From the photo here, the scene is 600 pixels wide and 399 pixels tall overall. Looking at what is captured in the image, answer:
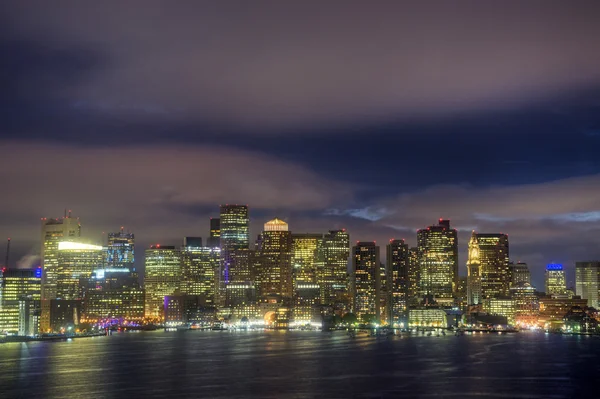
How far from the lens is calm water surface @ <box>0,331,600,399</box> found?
9912 centimetres

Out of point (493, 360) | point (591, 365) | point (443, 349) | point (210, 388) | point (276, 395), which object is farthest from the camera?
point (443, 349)

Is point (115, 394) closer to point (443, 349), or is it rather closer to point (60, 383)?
point (60, 383)

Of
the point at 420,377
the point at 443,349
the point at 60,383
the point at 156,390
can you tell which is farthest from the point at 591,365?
the point at 60,383

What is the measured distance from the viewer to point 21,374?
396ft

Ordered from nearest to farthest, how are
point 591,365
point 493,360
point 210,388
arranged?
point 210,388 < point 591,365 < point 493,360

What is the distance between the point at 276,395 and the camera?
95375 mm

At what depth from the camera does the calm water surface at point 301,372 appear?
325ft

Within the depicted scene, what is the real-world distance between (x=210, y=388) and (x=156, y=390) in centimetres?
628

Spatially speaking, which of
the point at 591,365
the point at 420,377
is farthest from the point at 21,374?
the point at 591,365

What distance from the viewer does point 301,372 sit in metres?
120

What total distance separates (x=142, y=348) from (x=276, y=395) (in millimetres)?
92757

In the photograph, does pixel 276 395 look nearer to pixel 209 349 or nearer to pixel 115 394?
pixel 115 394

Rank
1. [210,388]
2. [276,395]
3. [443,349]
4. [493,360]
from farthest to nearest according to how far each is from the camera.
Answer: [443,349] < [493,360] < [210,388] < [276,395]

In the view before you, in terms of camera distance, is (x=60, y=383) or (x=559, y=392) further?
(x=60, y=383)
